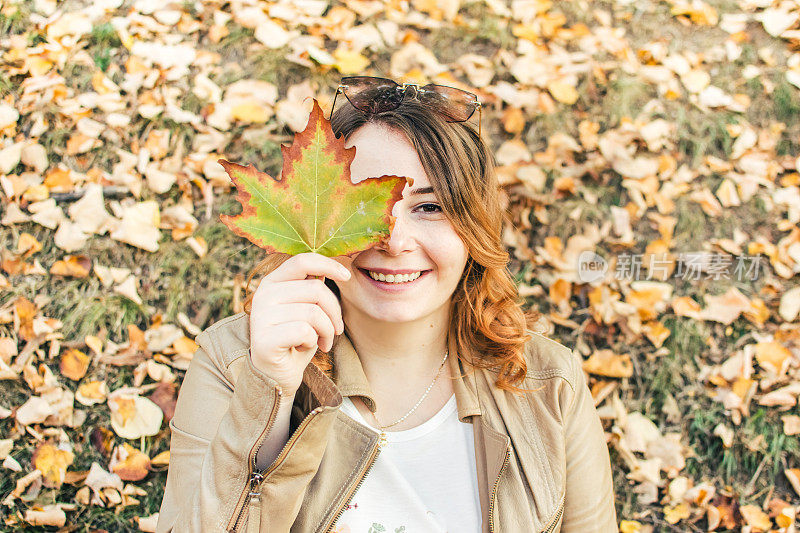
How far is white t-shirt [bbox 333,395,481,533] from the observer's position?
166cm

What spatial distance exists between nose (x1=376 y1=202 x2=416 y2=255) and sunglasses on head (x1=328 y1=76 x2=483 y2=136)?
0.32m

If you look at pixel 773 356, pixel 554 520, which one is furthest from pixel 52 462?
pixel 773 356

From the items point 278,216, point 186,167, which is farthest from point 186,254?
point 278,216

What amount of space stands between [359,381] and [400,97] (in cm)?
76

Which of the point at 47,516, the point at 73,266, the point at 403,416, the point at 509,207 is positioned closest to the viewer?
the point at 403,416

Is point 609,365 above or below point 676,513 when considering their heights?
above

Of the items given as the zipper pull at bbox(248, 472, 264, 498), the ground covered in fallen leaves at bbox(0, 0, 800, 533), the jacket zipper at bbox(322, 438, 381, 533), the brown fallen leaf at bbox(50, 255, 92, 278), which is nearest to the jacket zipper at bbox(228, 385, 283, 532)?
the zipper pull at bbox(248, 472, 264, 498)

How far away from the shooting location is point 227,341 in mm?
1734

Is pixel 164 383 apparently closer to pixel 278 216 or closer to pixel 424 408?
pixel 424 408

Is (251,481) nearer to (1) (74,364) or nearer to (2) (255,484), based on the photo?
(2) (255,484)

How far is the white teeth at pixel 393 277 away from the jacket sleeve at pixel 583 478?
1.98 feet

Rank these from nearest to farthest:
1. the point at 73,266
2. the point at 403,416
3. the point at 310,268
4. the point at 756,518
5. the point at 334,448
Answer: the point at 310,268
the point at 334,448
the point at 403,416
the point at 756,518
the point at 73,266

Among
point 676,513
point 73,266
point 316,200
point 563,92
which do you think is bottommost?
point 676,513

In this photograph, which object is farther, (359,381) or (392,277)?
(359,381)
